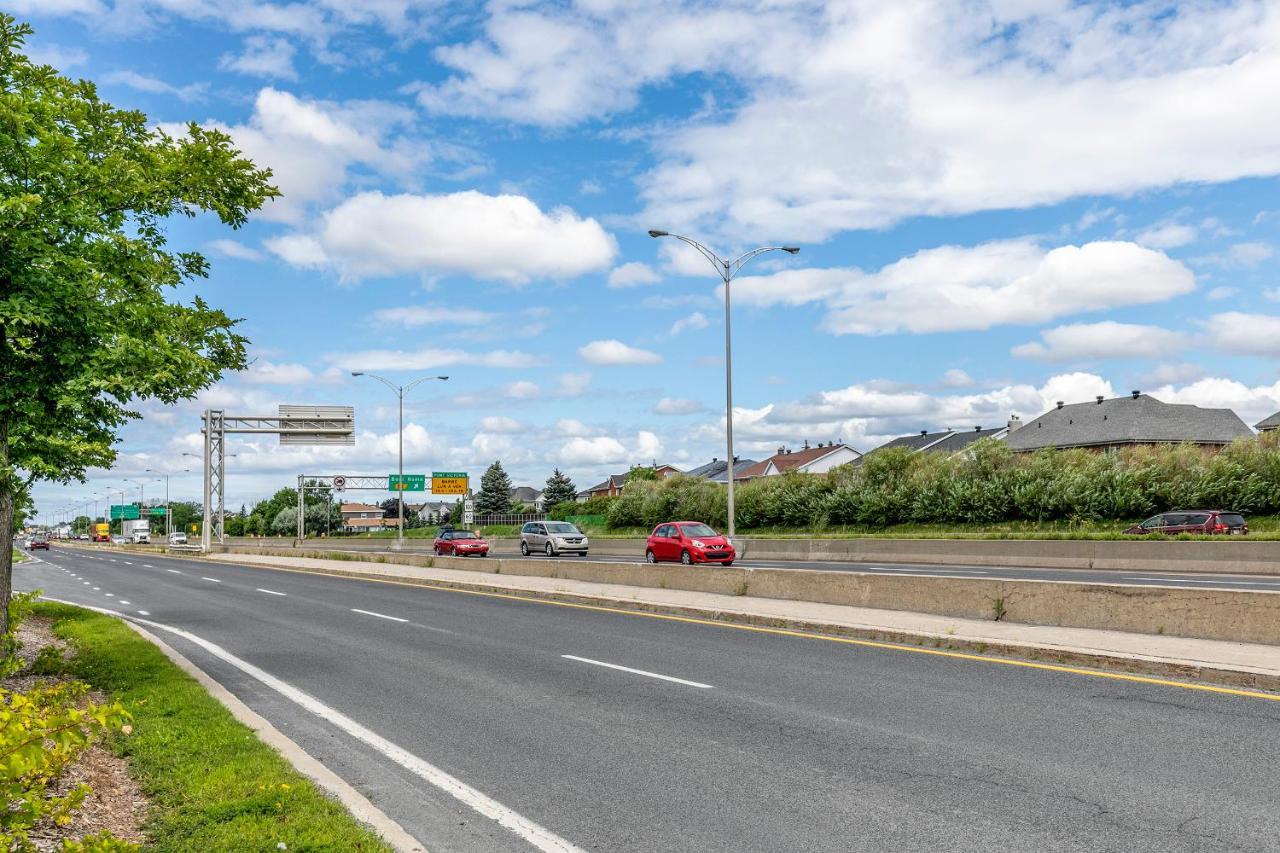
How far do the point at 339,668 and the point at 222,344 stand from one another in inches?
167

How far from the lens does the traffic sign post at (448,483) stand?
295 feet

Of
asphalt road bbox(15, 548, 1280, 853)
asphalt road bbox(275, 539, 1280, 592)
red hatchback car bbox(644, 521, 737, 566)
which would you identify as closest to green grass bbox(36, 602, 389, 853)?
asphalt road bbox(15, 548, 1280, 853)

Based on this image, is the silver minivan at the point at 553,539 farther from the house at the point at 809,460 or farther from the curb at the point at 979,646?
the house at the point at 809,460

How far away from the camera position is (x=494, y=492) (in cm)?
12569

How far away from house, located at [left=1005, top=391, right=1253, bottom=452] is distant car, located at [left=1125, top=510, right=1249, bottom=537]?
43139 millimetres

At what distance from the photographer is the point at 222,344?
11305 millimetres

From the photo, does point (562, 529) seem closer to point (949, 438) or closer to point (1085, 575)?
point (1085, 575)

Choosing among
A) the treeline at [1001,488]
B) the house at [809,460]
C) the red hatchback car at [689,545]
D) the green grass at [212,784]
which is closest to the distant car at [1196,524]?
the treeline at [1001,488]

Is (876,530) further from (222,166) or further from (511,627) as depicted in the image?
(222,166)

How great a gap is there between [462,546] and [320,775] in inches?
1694

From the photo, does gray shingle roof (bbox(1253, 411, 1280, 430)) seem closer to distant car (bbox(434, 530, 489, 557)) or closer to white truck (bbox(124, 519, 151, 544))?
distant car (bbox(434, 530, 489, 557))

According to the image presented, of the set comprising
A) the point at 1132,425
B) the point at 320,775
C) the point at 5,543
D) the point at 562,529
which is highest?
the point at 1132,425

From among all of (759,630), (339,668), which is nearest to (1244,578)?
(759,630)

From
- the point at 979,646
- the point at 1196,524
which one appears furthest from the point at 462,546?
the point at 979,646
